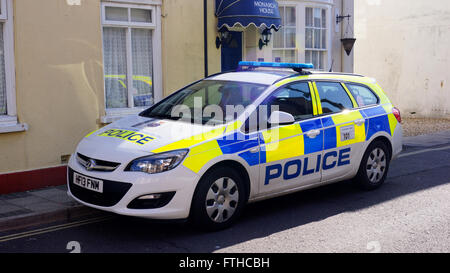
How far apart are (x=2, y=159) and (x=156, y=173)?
133 inches

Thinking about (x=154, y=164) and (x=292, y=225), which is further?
(x=292, y=225)

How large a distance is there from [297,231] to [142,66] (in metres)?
5.05

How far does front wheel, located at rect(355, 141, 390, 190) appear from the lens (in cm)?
767

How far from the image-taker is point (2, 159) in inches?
303

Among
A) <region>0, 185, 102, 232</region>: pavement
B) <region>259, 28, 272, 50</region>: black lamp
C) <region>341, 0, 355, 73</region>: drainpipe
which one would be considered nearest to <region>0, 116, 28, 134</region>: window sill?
<region>0, 185, 102, 232</region>: pavement

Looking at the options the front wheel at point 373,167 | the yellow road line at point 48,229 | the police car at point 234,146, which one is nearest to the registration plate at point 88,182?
the police car at point 234,146

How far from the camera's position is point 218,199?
19.2 feet

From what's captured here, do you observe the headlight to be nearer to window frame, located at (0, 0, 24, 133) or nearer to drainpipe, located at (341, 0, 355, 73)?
window frame, located at (0, 0, 24, 133)

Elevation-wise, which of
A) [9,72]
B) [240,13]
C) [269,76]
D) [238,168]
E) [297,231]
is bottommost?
[297,231]

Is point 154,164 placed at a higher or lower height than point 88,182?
higher

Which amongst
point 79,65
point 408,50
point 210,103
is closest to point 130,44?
point 79,65

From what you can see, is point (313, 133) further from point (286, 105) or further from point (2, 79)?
point (2, 79)
